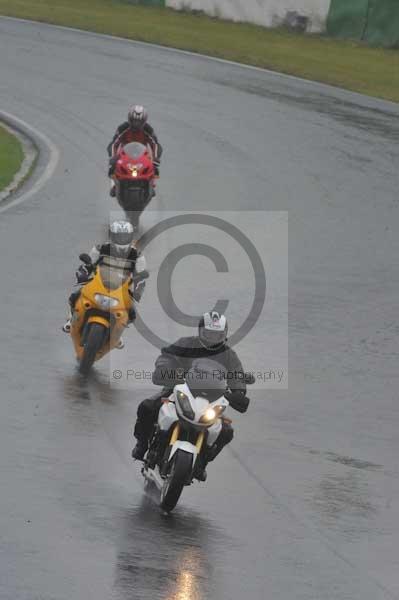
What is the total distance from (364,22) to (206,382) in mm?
29247

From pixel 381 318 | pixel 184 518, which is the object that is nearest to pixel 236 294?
pixel 381 318

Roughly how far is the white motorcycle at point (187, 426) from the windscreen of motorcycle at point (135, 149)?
34.3 feet

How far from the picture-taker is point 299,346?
15.7 meters

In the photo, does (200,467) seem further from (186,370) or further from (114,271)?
(114,271)

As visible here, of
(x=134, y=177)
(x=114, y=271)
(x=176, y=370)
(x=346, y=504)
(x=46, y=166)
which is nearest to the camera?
(x=176, y=370)

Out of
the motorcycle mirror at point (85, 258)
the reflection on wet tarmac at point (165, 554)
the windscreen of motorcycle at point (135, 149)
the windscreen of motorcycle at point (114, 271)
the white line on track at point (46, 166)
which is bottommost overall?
the white line on track at point (46, 166)

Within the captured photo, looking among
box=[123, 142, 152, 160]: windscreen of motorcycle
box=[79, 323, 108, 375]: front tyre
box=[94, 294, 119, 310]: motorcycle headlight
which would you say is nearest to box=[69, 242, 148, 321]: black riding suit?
box=[94, 294, 119, 310]: motorcycle headlight

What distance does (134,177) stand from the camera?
67.7 ft

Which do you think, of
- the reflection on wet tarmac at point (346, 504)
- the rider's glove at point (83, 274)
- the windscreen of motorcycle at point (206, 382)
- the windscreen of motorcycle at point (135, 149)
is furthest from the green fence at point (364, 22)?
the windscreen of motorcycle at point (206, 382)

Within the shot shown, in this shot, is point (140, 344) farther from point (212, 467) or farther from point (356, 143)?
point (356, 143)

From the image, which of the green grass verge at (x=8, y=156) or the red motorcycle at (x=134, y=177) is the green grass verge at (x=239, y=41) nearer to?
the green grass verge at (x=8, y=156)

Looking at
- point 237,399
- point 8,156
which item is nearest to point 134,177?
point 8,156

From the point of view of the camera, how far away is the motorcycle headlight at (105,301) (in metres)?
13.8

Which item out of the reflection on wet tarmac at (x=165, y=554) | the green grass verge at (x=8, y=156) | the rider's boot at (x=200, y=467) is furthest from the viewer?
the green grass verge at (x=8, y=156)
